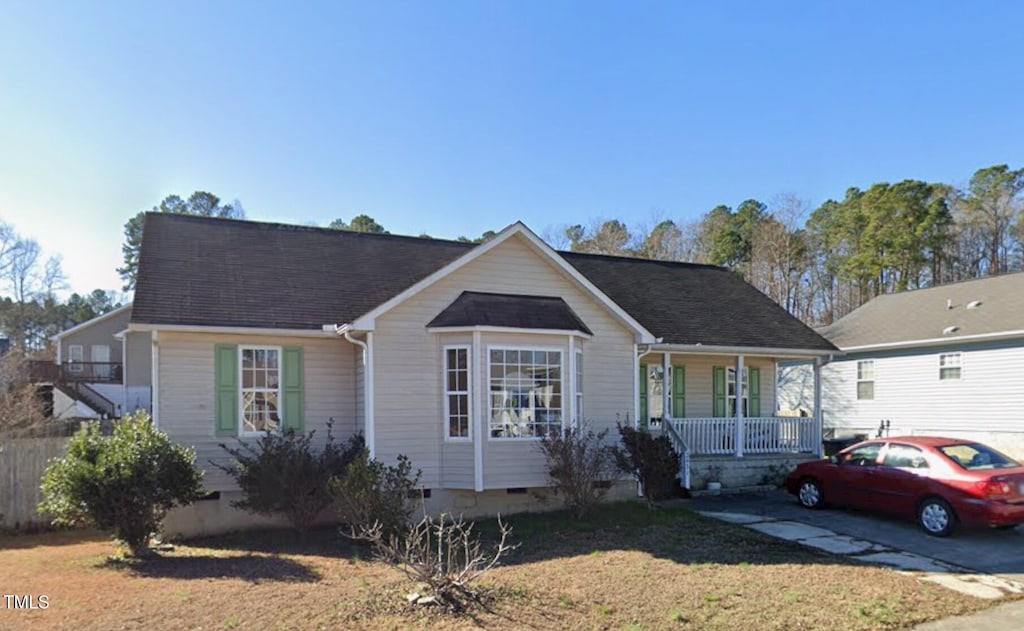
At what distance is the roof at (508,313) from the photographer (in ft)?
38.6

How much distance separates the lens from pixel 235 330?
1163cm

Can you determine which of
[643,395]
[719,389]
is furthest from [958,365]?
[643,395]

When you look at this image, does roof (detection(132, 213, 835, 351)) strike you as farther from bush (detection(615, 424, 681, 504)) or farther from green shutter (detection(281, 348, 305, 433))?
bush (detection(615, 424, 681, 504))

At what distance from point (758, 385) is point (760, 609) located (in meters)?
11.5

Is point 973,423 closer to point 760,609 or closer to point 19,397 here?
point 760,609

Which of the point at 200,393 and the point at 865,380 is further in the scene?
the point at 865,380

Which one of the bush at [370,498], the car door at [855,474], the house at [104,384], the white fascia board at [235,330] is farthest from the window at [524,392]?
the house at [104,384]

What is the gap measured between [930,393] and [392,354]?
17254mm

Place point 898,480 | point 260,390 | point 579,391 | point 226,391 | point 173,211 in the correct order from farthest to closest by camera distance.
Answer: point 173,211 → point 579,391 → point 260,390 → point 226,391 → point 898,480

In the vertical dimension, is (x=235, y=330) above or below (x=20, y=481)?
above

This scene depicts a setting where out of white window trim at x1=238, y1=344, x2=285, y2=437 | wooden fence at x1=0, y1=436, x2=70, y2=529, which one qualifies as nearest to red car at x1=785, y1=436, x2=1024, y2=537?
white window trim at x1=238, y1=344, x2=285, y2=437

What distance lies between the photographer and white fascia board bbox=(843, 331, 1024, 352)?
1842cm

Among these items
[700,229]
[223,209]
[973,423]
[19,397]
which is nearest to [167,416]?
[19,397]

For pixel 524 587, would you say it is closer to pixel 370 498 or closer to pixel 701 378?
pixel 370 498
